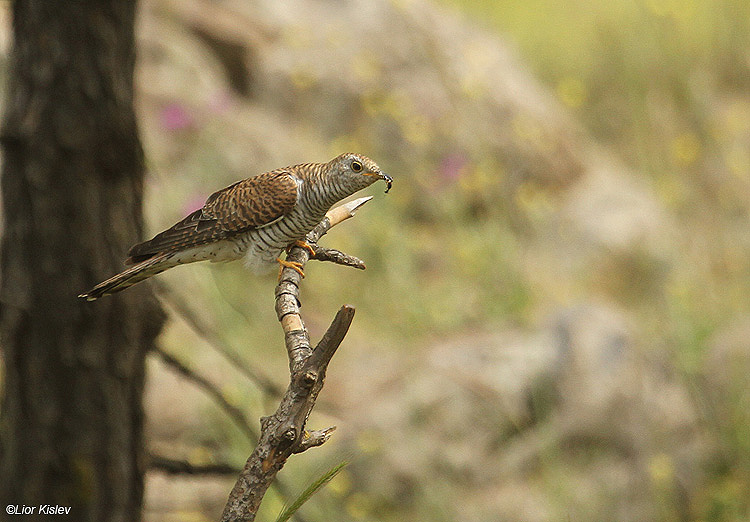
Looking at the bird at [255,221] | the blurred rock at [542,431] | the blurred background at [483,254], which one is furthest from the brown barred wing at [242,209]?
the blurred rock at [542,431]

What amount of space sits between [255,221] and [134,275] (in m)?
0.30

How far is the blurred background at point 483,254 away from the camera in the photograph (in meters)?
3.86

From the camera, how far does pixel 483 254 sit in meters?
5.12

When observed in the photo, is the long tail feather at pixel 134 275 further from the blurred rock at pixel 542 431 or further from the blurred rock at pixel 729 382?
the blurred rock at pixel 729 382

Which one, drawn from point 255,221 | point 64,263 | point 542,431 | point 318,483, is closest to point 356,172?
point 255,221

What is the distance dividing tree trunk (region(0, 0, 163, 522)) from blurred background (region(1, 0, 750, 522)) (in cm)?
32

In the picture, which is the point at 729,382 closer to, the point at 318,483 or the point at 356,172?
the point at 356,172

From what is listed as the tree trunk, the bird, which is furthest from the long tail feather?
the tree trunk

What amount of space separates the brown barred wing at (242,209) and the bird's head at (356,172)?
0.21 m

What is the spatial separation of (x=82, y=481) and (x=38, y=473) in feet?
0.33

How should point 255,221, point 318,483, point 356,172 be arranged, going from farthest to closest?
point 255,221, point 356,172, point 318,483

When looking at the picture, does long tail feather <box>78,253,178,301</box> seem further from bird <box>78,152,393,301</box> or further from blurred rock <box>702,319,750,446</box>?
blurred rock <box>702,319,750,446</box>

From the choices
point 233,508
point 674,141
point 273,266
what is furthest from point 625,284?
point 233,508

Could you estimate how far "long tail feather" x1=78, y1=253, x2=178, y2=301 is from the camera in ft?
4.96
